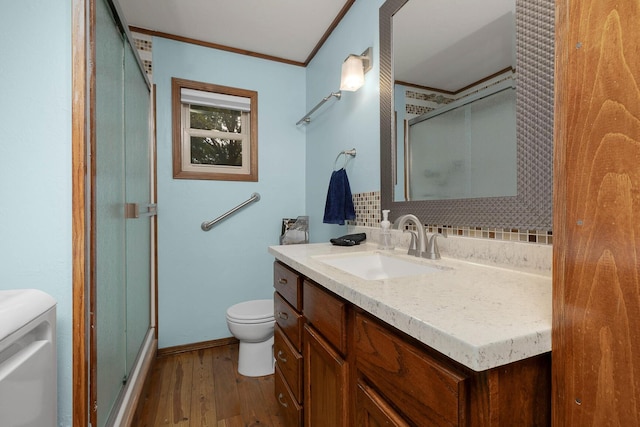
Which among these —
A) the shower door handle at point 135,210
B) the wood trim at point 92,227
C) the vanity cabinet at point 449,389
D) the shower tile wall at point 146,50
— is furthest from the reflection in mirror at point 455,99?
the shower tile wall at point 146,50

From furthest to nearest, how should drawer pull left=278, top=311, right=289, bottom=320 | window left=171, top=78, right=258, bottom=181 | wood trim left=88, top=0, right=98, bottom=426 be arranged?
window left=171, top=78, right=258, bottom=181 → drawer pull left=278, top=311, right=289, bottom=320 → wood trim left=88, top=0, right=98, bottom=426

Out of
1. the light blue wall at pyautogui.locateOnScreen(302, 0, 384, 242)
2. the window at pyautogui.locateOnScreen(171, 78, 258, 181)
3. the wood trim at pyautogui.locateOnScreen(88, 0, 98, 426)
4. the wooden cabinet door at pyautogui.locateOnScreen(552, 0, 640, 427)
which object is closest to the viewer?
the wooden cabinet door at pyautogui.locateOnScreen(552, 0, 640, 427)

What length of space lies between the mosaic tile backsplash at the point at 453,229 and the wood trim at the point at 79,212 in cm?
120

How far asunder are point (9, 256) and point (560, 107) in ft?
4.36

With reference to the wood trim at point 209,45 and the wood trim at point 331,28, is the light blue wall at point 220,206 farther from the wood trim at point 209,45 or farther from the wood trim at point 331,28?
the wood trim at point 331,28

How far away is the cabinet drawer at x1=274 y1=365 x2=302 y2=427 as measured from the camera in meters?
1.11

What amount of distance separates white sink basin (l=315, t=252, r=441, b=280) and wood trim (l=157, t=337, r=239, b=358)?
57.3 inches

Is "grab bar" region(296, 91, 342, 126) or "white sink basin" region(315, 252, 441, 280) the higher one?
"grab bar" region(296, 91, 342, 126)

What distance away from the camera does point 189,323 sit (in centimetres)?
209

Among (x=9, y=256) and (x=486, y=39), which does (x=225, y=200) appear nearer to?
(x=9, y=256)

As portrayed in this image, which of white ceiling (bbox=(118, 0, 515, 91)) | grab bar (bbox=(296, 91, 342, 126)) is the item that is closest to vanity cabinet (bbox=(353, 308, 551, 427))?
white ceiling (bbox=(118, 0, 515, 91))

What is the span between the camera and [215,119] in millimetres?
2227

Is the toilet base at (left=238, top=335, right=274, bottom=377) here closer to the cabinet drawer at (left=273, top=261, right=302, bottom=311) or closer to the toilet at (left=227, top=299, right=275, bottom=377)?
the toilet at (left=227, top=299, right=275, bottom=377)

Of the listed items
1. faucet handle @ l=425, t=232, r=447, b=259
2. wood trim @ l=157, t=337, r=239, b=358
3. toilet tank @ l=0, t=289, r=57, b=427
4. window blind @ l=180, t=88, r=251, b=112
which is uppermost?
window blind @ l=180, t=88, r=251, b=112
